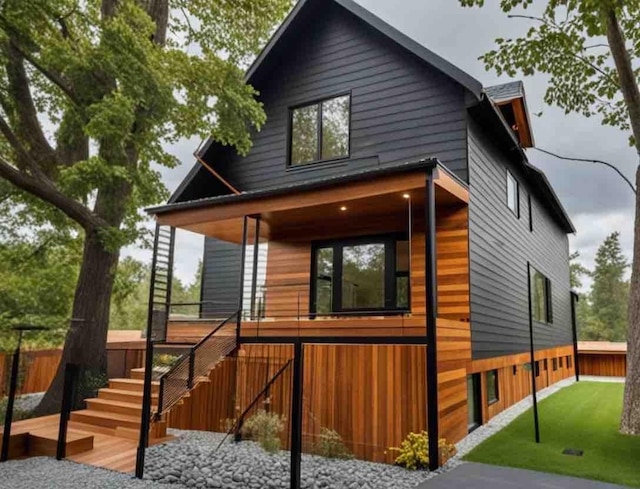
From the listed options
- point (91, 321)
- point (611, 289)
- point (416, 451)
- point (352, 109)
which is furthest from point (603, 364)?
point (611, 289)

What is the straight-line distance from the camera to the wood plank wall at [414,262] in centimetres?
793

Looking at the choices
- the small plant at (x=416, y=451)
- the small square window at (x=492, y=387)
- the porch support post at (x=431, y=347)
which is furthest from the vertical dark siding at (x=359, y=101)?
the small plant at (x=416, y=451)

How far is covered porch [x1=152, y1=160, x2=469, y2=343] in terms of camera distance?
656 centimetres

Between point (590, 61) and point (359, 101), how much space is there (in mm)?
5521

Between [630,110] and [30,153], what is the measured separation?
40.8 feet

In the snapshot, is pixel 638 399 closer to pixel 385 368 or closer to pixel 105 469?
pixel 385 368

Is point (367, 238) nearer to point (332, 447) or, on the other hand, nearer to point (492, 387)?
point (492, 387)

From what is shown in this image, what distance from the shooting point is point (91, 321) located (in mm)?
9797

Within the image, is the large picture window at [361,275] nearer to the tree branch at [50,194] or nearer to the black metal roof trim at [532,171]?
the black metal roof trim at [532,171]

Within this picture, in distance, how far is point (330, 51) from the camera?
34.2 feet

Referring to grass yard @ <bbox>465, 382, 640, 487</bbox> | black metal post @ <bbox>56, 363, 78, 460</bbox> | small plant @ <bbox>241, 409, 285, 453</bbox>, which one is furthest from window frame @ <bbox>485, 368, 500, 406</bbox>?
black metal post @ <bbox>56, 363, 78, 460</bbox>

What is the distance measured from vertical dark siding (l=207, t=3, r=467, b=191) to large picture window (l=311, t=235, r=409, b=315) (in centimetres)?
162

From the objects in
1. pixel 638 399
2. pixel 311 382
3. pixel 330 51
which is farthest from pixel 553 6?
pixel 311 382

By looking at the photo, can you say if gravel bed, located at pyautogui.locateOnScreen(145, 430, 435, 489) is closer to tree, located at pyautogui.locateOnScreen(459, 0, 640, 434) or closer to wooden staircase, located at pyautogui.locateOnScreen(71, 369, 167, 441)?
wooden staircase, located at pyautogui.locateOnScreen(71, 369, 167, 441)
